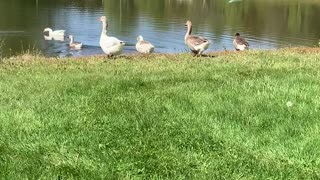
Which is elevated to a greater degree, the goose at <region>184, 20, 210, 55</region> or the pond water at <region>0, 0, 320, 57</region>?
the goose at <region>184, 20, 210, 55</region>

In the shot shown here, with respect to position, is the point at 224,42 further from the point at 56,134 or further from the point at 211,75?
the point at 56,134

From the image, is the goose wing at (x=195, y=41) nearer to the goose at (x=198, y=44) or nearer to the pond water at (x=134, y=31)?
the goose at (x=198, y=44)

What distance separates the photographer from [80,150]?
6.14 meters

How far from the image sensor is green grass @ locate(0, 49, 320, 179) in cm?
563

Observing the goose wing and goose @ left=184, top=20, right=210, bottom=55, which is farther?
the goose wing

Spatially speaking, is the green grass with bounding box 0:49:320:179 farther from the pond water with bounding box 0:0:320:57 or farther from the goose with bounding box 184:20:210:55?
the pond water with bounding box 0:0:320:57

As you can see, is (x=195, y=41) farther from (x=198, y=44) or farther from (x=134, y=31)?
(x=134, y=31)

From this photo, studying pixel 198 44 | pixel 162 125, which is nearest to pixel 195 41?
pixel 198 44

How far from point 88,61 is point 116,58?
3.20ft

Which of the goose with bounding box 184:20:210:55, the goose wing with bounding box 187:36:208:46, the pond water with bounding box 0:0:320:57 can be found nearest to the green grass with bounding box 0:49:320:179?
the goose with bounding box 184:20:210:55

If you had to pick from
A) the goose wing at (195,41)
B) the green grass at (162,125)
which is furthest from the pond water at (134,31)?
the green grass at (162,125)

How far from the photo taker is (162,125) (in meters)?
7.12

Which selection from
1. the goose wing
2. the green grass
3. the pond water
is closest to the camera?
the green grass

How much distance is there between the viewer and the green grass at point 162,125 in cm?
563
